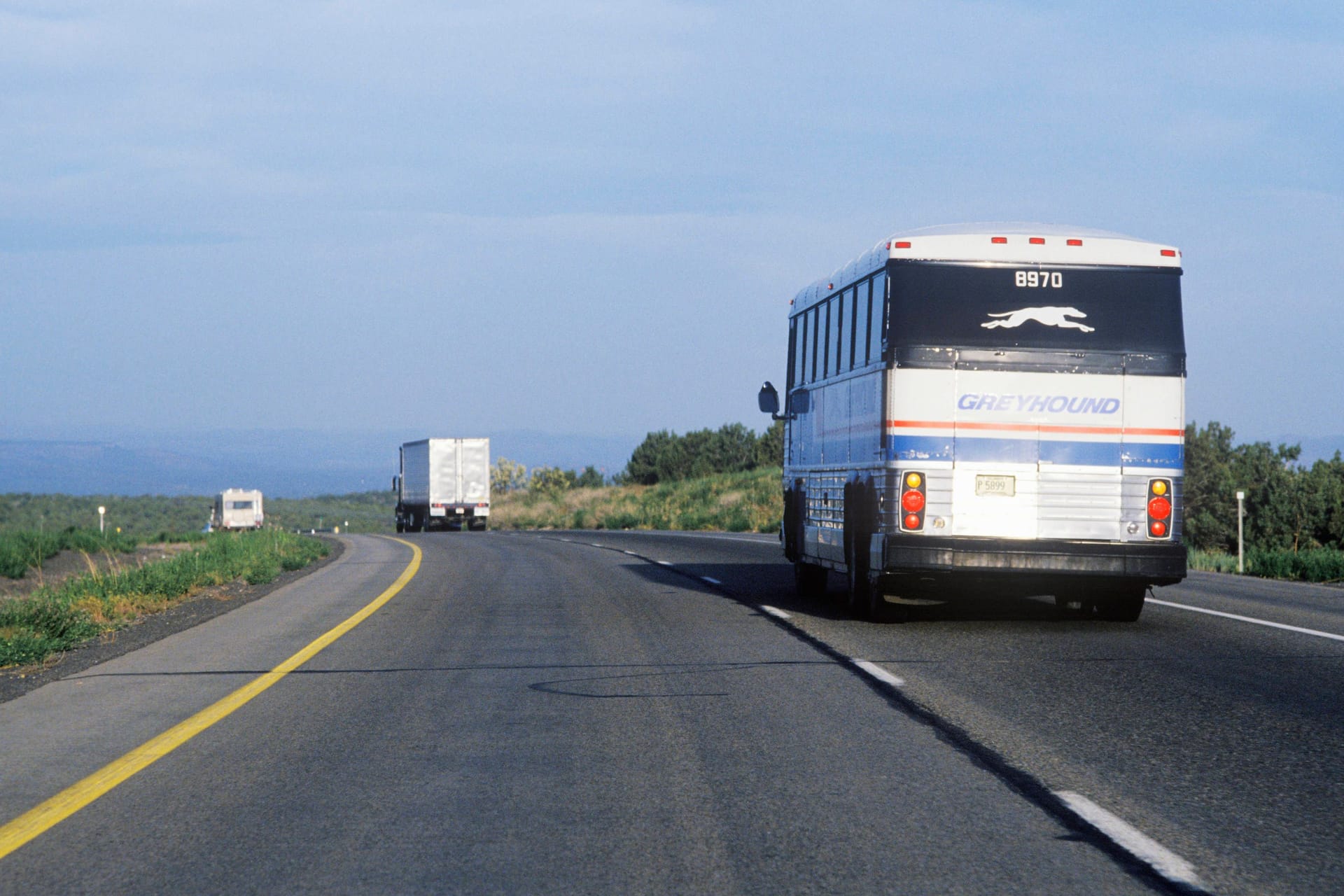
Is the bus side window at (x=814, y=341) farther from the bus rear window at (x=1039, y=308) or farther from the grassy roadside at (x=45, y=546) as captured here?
the grassy roadside at (x=45, y=546)

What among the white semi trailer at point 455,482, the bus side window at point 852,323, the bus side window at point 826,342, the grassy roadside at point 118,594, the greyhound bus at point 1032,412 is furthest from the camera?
the white semi trailer at point 455,482

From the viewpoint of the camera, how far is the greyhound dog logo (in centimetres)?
1342

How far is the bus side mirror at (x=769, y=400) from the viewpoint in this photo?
18906mm

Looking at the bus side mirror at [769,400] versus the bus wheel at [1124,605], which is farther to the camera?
the bus side mirror at [769,400]

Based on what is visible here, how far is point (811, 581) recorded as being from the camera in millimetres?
18141

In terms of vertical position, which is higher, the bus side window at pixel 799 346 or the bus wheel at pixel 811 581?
the bus side window at pixel 799 346

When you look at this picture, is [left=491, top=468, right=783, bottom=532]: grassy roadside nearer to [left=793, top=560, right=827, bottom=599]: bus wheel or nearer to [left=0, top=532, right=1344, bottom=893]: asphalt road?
[left=793, top=560, right=827, bottom=599]: bus wheel

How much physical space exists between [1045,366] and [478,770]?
7.94 m

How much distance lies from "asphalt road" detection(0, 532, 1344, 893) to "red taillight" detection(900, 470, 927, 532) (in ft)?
3.33

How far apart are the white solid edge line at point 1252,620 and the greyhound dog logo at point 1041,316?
3.39 metres

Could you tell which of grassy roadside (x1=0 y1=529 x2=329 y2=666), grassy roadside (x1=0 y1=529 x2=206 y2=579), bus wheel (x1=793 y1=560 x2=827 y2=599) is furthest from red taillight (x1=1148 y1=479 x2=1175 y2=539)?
grassy roadside (x1=0 y1=529 x2=206 y2=579)

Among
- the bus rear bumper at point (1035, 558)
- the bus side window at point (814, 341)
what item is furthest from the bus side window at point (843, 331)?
the bus rear bumper at point (1035, 558)

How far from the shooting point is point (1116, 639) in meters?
12.7

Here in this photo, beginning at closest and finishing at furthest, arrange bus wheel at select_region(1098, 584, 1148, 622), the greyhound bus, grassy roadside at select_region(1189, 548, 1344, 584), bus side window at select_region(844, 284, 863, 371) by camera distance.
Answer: the greyhound bus, bus wheel at select_region(1098, 584, 1148, 622), bus side window at select_region(844, 284, 863, 371), grassy roadside at select_region(1189, 548, 1344, 584)
